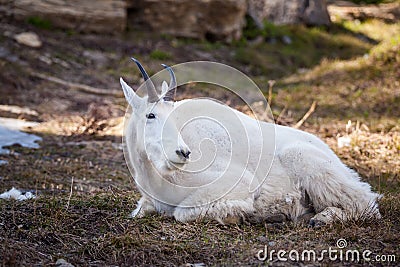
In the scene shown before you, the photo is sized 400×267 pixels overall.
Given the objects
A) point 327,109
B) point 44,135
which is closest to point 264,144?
point 44,135

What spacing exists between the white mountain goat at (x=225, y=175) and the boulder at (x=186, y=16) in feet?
39.5

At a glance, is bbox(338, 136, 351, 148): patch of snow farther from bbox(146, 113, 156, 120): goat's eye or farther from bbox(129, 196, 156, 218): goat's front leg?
bbox(146, 113, 156, 120): goat's eye

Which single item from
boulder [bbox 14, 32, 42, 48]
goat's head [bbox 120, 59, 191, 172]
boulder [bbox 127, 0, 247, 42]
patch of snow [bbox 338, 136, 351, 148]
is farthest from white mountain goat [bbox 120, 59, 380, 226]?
boulder [bbox 127, 0, 247, 42]

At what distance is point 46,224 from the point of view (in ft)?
15.4

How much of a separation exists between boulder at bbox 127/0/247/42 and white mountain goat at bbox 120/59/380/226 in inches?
474

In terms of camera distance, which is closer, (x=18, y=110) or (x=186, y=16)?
(x=18, y=110)

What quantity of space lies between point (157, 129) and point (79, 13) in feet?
38.7

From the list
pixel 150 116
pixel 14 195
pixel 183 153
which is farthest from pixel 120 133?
pixel 183 153

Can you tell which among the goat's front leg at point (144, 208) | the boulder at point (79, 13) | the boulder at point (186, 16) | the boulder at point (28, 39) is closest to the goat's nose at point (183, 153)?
the goat's front leg at point (144, 208)

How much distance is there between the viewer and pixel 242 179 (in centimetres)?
514

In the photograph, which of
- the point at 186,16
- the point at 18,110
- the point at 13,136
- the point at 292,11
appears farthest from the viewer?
the point at 292,11

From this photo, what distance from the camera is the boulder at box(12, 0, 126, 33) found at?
50.0ft

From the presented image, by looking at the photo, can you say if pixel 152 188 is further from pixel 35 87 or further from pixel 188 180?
pixel 35 87

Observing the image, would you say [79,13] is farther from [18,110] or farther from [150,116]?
[150,116]
